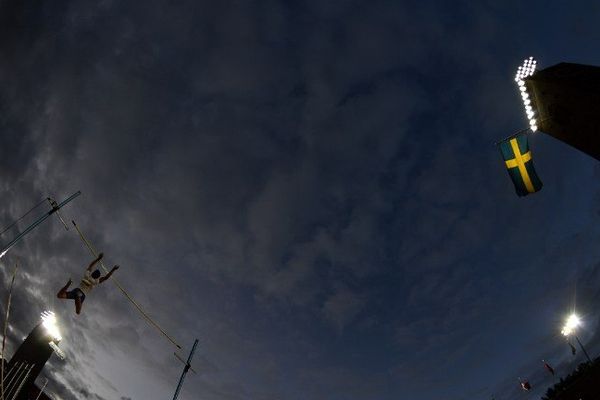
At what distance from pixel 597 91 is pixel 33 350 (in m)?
41.5

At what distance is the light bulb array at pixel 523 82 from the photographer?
73.3 feet

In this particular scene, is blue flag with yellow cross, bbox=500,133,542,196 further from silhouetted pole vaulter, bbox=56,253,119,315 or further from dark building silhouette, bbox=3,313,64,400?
dark building silhouette, bbox=3,313,64,400

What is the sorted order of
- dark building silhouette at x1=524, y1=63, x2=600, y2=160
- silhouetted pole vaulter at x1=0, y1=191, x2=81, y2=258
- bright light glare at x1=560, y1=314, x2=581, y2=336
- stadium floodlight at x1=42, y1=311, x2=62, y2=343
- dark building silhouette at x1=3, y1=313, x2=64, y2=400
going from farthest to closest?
bright light glare at x1=560, y1=314, x2=581, y2=336
dark building silhouette at x1=3, y1=313, x2=64, y2=400
stadium floodlight at x1=42, y1=311, x2=62, y2=343
dark building silhouette at x1=524, y1=63, x2=600, y2=160
silhouetted pole vaulter at x1=0, y1=191, x2=81, y2=258

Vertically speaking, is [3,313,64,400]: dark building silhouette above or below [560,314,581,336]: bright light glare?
→ below

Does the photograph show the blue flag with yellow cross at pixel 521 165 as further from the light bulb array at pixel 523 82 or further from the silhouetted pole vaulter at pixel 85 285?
the silhouetted pole vaulter at pixel 85 285

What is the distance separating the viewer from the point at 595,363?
39.6m

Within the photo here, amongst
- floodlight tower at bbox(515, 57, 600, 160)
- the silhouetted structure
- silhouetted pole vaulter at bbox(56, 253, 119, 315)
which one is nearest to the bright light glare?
the silhouetted structure

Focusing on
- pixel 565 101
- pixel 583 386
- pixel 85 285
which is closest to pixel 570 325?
pixel 583 386

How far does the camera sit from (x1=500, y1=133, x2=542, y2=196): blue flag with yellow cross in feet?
60.7

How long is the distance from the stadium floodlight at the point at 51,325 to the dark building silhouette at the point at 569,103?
122 ft

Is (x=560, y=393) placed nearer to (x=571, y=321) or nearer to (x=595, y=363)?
(x=595, y=363)

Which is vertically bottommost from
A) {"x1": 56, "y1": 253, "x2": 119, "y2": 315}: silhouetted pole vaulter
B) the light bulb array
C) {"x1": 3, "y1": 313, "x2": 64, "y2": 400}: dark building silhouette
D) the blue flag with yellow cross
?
{"x1": 56, "y1": 253, "x2": 119, "y2": 315}: silhouetted pole vaulter

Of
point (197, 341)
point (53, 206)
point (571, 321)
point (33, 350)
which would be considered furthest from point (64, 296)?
point (571, 321)

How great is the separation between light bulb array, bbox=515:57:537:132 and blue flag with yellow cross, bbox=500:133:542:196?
4.38 m
